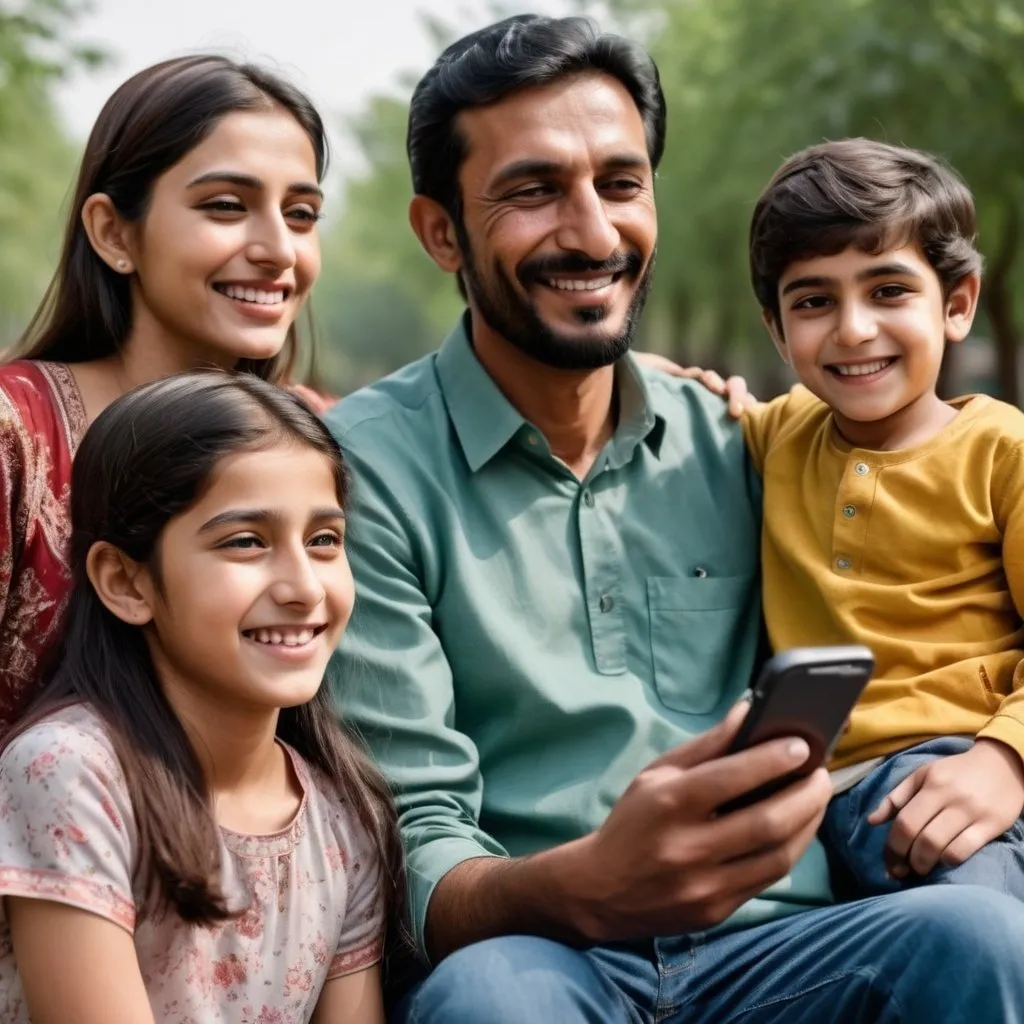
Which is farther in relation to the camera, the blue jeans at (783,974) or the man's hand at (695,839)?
the blue jeans at (783,974)

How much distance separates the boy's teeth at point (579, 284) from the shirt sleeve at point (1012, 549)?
37.7 inches

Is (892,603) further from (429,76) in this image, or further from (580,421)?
(429,76)

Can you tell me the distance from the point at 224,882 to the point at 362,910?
1.15ft

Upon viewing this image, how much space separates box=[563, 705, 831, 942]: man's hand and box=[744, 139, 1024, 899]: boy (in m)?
0.55

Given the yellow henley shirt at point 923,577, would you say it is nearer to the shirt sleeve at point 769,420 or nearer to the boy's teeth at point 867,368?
the boy's teeth at point 867,368

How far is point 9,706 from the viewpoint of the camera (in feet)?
11.0

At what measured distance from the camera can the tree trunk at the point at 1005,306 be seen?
47.4 ft

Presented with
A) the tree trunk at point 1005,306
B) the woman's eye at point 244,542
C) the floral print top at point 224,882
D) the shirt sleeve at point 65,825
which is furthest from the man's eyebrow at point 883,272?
the tree trunk at point 1005,306

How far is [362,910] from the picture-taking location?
309 cm

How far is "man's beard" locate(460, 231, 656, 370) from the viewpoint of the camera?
3617 millimetres

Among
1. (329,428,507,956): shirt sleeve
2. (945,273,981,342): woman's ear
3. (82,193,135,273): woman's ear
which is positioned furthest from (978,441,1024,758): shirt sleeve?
(82,193,135,273): woman's ear

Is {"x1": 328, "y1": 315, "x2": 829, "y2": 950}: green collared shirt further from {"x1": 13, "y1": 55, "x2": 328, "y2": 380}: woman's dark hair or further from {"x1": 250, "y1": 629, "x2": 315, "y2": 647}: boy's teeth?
{"x1": 13, "y1": 55, "x2": 328, "y2": 380}: woman's dark hair

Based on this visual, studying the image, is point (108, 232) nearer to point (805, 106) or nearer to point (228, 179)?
point (228, 179)

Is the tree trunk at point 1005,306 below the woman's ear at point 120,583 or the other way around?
the other way around
